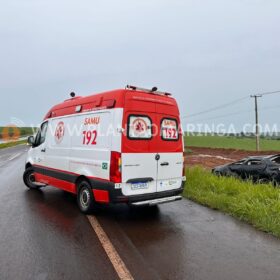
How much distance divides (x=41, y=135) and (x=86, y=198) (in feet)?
10.0

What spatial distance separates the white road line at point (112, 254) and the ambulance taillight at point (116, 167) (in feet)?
3.09

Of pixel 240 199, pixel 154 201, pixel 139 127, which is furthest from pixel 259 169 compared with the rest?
pixel 139 127

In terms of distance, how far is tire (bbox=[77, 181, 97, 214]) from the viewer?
20.3ft

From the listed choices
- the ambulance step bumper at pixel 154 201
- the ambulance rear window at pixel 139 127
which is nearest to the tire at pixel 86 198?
the ambulance step bumper at pixel 154 201

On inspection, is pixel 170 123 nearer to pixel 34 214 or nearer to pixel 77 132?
pixel 77 132

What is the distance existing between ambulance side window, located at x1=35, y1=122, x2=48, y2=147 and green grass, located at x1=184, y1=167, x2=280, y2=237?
14.5 ft

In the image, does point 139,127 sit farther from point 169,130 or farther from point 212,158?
point 212,158

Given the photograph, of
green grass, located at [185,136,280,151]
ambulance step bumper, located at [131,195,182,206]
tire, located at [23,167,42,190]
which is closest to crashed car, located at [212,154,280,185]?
ambulance step bumper, located at [131,195,182,206]

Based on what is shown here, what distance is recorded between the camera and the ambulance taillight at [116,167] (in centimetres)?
558

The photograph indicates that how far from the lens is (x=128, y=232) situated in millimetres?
5176

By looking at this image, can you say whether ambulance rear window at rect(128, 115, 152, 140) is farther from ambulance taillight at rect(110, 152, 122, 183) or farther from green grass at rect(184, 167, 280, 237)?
green grass at rect(184, 167, 280, 237)

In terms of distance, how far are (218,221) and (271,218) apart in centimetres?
100

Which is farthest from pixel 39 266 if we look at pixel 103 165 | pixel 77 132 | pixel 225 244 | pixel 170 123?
pixel 170 123

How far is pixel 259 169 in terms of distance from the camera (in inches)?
432
